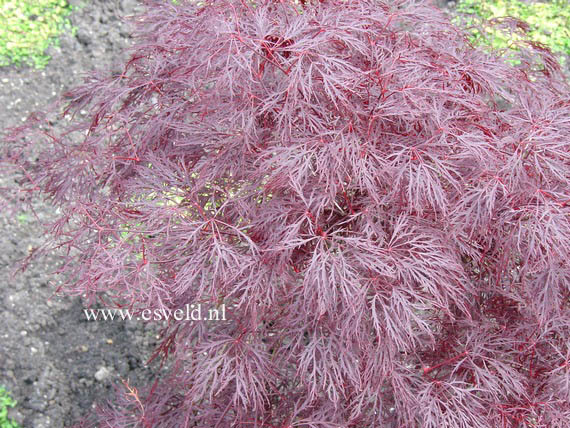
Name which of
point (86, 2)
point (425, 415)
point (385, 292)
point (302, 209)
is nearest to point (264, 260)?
point (302, 209)

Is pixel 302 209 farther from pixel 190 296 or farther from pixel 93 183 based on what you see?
pixel 93 183

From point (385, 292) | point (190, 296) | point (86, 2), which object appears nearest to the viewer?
point (385, 292)

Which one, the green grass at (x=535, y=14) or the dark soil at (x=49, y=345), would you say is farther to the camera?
the green grass at (x=535, y=14)

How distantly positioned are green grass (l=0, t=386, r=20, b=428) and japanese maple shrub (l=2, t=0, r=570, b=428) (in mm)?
1273

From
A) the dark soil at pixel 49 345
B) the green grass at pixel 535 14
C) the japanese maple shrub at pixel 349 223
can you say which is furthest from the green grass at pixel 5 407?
the green grass at pixel 535 14

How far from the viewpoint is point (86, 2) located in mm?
4465

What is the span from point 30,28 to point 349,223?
11.6 feet

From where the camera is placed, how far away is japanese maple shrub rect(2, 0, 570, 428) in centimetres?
156

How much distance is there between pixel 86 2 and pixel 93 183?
292 centimetres

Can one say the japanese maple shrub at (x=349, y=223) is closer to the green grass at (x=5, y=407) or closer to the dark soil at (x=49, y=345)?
the dark soil at (x=49, y=345)

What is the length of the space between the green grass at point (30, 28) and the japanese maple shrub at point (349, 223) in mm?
2658

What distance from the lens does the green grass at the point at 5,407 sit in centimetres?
277

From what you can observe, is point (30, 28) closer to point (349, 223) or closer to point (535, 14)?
point (349, 223)

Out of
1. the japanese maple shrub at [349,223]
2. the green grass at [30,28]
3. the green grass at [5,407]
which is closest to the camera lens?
the japanese maple shrub at [349,223]
